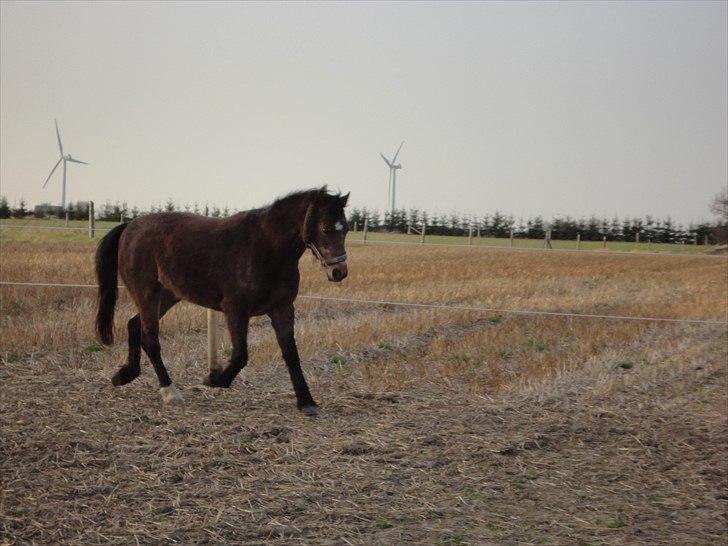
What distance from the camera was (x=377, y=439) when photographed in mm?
5820

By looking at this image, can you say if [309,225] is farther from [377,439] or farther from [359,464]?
[359,464]

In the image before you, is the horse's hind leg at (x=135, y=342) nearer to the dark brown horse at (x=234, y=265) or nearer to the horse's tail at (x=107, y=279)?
the dark brown horse at (x=234, y=265)

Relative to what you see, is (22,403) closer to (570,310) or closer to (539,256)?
(570,310)

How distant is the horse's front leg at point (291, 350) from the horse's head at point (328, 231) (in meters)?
0.68

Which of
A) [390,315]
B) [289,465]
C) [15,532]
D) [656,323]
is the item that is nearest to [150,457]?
[289,465]

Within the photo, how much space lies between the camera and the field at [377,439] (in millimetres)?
4344

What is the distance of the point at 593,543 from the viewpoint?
4.14 meters

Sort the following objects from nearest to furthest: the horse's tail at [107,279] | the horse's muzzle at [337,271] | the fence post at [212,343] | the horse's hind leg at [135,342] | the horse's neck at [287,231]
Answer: the horse's muzzle at [337,271] < the horse's neck at [287,231] < the horse's hind leg at [135,342] < the horse's tail at [107,279] < the fence post at [212,343]

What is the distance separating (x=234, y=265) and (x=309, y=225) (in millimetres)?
784

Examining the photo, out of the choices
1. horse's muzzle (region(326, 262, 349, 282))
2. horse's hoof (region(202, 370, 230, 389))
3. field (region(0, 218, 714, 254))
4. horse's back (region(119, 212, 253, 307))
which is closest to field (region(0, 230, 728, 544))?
horse's hoof (region(202, 370, 230, 389))

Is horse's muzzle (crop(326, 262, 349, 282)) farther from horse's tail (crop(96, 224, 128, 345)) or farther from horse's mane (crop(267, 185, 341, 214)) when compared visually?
horse's tail (crop(96, 224, 128, 345))

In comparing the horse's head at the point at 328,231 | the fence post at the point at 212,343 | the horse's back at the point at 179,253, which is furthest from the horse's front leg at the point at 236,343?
→ the fence post at the point at 212,343

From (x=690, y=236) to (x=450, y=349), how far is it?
40583mm

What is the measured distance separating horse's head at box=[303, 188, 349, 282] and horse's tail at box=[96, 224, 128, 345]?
2250mm
